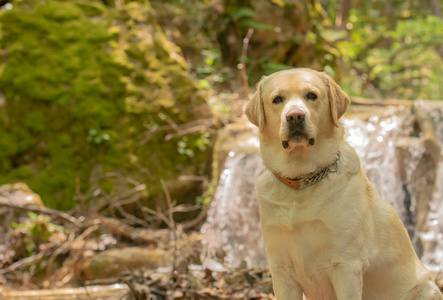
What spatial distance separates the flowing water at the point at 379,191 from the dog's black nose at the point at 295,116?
10.5 ft

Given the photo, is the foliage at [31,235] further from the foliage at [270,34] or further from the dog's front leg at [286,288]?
the foliage at [270,34]

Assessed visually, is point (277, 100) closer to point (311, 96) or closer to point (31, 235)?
point (311, 96)

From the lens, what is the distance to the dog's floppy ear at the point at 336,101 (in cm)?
236

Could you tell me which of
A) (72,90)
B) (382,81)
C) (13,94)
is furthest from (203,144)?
(382,81)

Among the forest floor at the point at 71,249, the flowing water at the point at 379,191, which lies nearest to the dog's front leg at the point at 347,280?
the forest floor at the point at 71,249

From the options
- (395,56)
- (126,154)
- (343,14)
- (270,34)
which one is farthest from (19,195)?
(395,56)

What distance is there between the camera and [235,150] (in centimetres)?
614

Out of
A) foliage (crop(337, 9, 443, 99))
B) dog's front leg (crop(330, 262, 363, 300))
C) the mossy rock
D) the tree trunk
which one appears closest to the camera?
dog's front leg (crop(330, 262, 363, 300))

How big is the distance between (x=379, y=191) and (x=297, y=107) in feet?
13.3

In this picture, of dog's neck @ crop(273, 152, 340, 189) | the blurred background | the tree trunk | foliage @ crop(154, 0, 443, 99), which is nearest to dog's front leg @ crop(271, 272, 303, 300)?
dog's neck @ crop(273, 152, 340, 189)

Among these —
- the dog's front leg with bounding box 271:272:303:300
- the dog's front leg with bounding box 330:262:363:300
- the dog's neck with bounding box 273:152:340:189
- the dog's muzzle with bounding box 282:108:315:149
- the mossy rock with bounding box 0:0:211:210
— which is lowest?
the mossy rock with bounding box 0:0:211:210

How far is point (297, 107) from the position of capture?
2.22 metres

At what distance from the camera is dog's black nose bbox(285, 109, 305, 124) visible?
86.4 inches

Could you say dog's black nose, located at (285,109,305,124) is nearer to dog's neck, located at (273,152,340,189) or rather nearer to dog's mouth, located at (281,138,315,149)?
dog's mouth, located at (281,138,315,149)
